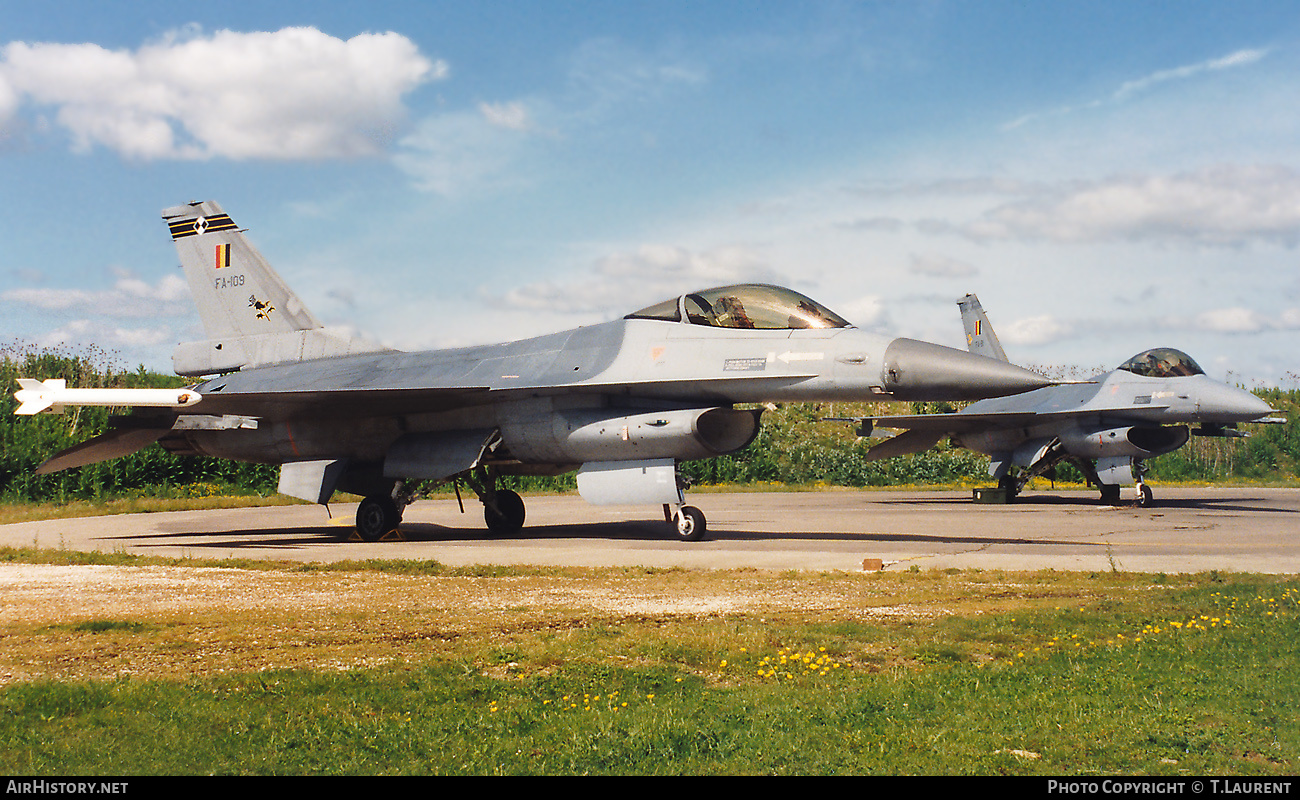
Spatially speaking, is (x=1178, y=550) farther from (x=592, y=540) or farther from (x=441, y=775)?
(x=441, y=775)

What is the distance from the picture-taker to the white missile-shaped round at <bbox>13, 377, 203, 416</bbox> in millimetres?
12188

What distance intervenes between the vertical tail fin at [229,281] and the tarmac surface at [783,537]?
3.48 meters

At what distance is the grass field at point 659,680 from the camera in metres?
3.83

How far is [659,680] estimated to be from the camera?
16.5ft

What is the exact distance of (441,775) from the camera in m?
3.61

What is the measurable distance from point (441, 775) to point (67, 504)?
23539mm

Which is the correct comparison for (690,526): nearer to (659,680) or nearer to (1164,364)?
(659,680)

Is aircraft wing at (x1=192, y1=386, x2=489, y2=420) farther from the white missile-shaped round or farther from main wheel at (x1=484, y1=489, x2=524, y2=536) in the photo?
main wheel at (x1=484, y1=489, x2=524, y2=536)

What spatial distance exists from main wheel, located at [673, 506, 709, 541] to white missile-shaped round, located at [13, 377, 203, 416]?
21.4 ft

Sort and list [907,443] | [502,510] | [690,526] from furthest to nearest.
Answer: [907,443]
[502,510]
[690,526]

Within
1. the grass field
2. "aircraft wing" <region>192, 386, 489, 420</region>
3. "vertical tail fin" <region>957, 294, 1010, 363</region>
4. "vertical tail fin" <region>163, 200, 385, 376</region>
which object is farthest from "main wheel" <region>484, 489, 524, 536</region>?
"vertical tail fin" <region>957, 294, 1010, 363</region>

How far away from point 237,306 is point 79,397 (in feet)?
14.6

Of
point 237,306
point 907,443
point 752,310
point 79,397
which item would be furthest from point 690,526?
point 907,443

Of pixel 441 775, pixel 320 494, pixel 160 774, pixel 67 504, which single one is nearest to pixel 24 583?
pixel 320 494
